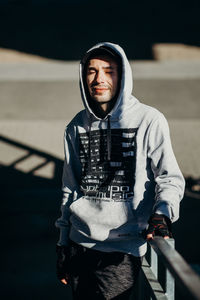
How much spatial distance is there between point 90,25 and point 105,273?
47.8 feet

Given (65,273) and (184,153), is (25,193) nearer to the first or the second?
(184,153)

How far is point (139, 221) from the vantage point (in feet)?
5.91

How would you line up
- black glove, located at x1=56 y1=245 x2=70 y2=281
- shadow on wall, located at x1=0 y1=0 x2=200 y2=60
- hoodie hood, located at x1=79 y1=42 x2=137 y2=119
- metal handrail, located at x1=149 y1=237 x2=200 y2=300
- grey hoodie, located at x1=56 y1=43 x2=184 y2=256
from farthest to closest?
shadow on wall, located at x1=0 y1=0 x2=200 y2=60 < black glove, located at x1=56 y1=245 x2=70 y2=281 < hoodie hood, located at x1=79 y1=42 x2=137 y2=119 < grey hoodie, located at x1=56 y1=43 x2=184 y2=256 < metal handrail, located at x1=149 y1=237 x2=200 y2=300

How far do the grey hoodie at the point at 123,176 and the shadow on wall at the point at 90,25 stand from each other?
12218 millimetres

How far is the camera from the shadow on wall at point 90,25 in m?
14.4

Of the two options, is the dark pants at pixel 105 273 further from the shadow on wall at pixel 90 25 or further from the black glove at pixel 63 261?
the shadow on wall at pixel 90 25

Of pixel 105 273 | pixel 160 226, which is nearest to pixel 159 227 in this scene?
pixel 160 226

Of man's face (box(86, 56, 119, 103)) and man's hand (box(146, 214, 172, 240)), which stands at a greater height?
man's face (box(86, 56, 119, 103))

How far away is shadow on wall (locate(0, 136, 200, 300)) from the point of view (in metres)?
3.87

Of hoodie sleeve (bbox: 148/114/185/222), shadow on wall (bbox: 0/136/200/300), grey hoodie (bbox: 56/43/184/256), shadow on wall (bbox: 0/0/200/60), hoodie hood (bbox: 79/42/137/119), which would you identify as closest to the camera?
hoodie sleeve (bbox: 148/114/185/222)

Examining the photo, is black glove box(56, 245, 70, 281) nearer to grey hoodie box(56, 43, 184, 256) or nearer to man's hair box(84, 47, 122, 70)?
grey hoodie box(56, 43, 184, 256)

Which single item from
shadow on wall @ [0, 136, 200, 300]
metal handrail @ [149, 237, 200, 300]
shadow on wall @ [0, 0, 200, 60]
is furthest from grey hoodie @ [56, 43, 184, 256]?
shadow on wall @ [0, 0, 200, 60]

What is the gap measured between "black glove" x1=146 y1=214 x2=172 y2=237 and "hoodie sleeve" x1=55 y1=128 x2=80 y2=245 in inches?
25.2

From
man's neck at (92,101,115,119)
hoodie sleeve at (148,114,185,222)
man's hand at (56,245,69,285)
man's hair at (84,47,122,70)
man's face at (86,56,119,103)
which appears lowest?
man's hand at (56,245,69,285)
